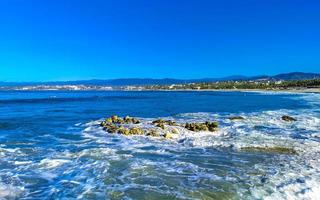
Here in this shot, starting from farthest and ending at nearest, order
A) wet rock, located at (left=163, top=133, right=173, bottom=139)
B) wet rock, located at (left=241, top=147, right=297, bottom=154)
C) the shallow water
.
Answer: wet rock, located at (left=163, top=133, right=173, bottom=139)
wet rock, located at (left=241, top=147, right=297, bottom=154)
the shallow water

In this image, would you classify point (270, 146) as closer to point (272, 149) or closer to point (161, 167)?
point (272, 149)

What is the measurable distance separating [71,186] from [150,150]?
7479 millimetres

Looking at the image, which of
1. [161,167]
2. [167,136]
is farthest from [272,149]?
[167,136]

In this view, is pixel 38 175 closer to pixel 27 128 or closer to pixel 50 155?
pixel 50 155

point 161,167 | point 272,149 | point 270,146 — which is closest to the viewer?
point 161,167

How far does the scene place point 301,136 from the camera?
26.1 meters

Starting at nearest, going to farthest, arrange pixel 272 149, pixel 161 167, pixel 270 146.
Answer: pixel 161 167 < pixel 272 149 < pixel 270 146

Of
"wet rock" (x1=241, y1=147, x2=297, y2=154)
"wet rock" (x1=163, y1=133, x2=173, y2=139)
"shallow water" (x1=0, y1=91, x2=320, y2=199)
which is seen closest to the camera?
"shallow water" (x1=0, y1=91, x2=320, y2=199)

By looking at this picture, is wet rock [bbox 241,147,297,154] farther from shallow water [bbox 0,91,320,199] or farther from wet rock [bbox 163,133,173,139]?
wet rock [bbox 163,133,173,139]

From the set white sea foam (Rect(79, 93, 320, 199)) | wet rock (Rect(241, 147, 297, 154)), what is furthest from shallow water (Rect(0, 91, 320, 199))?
wet rock (Rect(241, 147, 297, 154))

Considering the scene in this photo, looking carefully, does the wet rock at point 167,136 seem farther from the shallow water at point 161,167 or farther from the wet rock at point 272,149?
the wet rock at point 272,149

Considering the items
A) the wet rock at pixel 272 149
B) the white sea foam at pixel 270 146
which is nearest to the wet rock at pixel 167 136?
the white sea foam at pixel 270 146

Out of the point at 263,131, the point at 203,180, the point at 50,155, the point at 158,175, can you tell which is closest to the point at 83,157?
the point at 50,155

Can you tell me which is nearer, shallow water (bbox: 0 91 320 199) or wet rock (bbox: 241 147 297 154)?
shallow water (bbox: 0 91 320 199)
